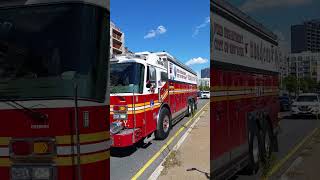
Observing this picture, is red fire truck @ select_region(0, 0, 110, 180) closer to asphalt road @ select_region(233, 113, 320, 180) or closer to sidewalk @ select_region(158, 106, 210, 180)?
asphalt road @ select_region(233, 113, 320, 180)

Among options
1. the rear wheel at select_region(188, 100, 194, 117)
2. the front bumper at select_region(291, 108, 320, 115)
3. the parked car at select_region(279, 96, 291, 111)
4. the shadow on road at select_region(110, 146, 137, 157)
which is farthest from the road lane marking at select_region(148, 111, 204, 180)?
the rear wheel at select_region(188, 100, 194, 117)

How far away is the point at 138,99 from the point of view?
1112 centimetres

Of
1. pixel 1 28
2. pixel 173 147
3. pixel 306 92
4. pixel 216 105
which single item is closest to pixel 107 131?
pixel 216 105

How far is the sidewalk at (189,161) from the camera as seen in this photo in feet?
26.9

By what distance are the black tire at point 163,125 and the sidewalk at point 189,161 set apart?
0.74 m

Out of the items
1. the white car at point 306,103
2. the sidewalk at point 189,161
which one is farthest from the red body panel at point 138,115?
the white car at point 306,103

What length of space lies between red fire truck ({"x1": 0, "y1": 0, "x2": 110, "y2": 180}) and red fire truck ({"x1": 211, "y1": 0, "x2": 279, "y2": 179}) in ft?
3.77

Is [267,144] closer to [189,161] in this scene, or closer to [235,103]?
[235,103]

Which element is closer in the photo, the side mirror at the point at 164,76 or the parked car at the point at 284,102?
the parked car at the point at 284,102

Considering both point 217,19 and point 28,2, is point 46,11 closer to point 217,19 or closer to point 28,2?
point 28,2

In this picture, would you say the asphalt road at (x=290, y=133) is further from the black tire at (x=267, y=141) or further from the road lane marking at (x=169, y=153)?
the road lane marking at (x=169, y=153)

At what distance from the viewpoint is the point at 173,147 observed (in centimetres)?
1198

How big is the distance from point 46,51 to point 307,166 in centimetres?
250

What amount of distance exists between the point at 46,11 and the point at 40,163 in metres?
1.32
